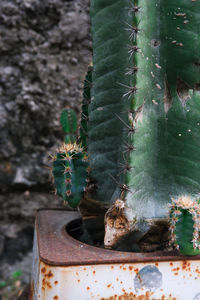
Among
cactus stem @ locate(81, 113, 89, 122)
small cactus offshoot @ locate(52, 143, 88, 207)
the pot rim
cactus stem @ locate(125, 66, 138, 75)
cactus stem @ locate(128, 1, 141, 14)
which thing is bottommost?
the pot rim

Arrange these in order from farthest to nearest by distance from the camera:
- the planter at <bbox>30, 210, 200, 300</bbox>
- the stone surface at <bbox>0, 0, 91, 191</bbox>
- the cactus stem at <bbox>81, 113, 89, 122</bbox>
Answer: the stone surface at <bbox>0, 0, 91, 191</bbox>
the cactus stem at <bbox>81, 113, 89, 122</bbox>
the planter at <bbox>30, 210, 200, 300</bbox>

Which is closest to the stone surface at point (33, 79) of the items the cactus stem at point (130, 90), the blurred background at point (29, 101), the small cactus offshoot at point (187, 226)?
the blurred background at point (29, 101)

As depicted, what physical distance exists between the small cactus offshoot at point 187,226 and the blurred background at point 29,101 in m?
0.89

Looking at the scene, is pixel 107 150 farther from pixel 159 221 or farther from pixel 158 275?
pixel 158 275

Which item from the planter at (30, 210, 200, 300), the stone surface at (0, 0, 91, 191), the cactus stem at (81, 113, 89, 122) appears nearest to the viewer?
the planter at (30, 210, 200, 300)

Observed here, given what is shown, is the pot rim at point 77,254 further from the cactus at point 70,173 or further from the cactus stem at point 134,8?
the cactus stem at point 134,8

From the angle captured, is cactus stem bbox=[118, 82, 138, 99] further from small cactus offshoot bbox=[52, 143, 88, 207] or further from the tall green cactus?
small cactus offshoot bbox=[52, 143, 88, 207]

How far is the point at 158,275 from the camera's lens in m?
0.68

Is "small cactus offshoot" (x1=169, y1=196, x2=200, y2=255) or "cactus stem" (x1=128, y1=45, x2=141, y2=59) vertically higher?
"cactus stem" (x1=128, y1=45, x2=141, y2=59)

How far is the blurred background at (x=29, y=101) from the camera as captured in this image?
1.45m

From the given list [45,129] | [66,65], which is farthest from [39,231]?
[66,65]

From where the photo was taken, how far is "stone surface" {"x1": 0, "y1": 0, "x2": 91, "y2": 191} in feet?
4.75

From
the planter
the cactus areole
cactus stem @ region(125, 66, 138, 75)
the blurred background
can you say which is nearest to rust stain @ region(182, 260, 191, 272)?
the planter

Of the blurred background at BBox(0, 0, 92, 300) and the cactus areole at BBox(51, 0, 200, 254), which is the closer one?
the cactus areole at BBox(51, 0, 200, 254)
